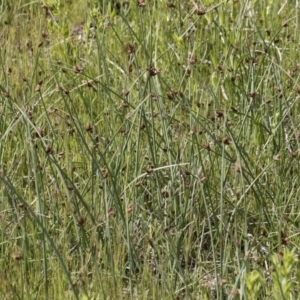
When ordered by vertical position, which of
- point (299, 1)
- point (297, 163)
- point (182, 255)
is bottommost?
point (182, 255)

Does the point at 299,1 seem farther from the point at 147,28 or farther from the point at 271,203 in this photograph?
the point at 271,203

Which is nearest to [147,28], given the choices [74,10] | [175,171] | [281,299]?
[74,10]

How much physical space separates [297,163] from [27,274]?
0.91 meters

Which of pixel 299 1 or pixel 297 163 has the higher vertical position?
pixel 299 1

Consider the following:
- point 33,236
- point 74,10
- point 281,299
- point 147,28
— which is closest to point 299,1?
point 147,28

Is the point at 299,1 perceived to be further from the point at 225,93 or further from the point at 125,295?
the point at 125,295

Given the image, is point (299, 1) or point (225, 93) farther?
point (299, 1)

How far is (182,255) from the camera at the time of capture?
257cm

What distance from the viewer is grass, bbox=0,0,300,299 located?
2262 millimetres

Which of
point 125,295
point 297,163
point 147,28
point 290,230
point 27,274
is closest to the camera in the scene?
point 125,295

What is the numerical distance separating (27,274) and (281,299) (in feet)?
2.77

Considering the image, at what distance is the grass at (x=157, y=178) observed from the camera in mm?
2262

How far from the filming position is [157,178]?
2527mm

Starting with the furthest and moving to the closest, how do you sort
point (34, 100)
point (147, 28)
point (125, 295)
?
1. point (147, 28)
2. point (34, 100)
3. point (125, 295)
